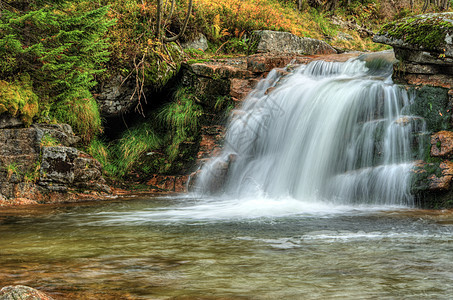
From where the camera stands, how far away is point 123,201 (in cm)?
752

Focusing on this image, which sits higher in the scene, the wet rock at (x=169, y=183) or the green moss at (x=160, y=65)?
the green moss at (x=160, y=65)

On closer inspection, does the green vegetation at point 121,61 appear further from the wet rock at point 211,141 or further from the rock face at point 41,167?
the rock face at point 41,167

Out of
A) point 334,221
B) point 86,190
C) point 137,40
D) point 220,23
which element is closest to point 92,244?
point 334,221

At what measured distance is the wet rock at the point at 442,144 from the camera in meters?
6.61

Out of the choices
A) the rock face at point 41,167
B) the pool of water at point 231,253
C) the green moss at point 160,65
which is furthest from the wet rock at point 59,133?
the green moss at point 160,65

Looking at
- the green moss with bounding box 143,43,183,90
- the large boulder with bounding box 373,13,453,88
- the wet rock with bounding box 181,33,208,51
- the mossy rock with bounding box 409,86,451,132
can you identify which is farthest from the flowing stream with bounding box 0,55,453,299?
the wet rock with bounding box 181,33,208,51

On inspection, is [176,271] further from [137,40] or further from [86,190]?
[137,40]

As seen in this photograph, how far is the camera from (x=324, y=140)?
7.86 meters

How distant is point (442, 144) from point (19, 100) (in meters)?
6.89

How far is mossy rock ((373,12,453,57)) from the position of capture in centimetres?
720

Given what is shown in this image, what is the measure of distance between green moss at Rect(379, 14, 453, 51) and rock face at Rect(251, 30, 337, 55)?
4.26m

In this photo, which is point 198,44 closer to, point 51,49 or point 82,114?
point 82,114

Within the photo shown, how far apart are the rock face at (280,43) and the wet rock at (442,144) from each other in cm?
610

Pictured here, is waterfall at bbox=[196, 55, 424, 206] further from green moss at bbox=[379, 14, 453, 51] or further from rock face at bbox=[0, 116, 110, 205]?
rock face at bbox=[0, 116, 110, 205]
